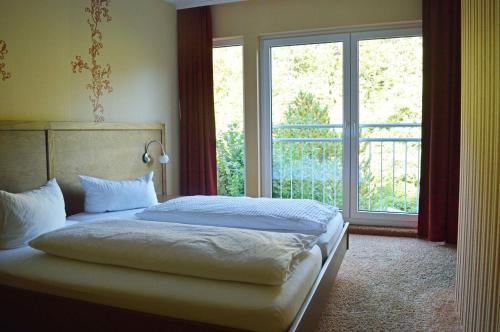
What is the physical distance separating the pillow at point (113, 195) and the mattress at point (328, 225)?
54 mm

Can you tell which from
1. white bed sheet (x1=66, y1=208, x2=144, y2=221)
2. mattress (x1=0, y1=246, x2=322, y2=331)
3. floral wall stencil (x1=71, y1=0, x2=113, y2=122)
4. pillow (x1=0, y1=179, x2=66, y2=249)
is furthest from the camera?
floral wall stencil (x1=71, y1=0, x2=113, y2=122)

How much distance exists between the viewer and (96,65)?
3518 millimetres

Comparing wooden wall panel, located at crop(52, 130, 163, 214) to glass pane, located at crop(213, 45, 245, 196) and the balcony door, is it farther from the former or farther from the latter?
the balcony door

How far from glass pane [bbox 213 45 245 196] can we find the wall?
8.78 ft

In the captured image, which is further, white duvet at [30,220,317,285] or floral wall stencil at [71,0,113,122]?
floral wall stencil at [71,0,113,122]

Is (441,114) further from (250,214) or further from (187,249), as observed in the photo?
(187,249)

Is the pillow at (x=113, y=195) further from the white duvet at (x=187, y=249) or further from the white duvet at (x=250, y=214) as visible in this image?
the white duvet at (x=187, y=249)

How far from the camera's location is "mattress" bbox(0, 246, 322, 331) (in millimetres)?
1572

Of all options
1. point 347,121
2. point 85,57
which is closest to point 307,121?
point 347,121

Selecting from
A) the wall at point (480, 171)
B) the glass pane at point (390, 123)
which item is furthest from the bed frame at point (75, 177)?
the glass pane at point (390, 123)

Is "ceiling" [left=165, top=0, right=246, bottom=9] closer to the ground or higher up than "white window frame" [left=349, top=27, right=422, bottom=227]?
higher up

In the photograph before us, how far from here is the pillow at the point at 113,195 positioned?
10.2ft

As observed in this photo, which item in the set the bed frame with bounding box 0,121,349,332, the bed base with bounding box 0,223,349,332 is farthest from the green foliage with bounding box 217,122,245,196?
the bed base with bounding box 0,223,349,332

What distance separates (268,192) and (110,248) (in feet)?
9.27
